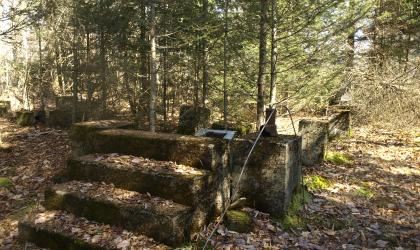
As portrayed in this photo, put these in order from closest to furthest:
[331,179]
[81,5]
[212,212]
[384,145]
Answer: [212,212] → [331,179] → [384,145] → [81,5]

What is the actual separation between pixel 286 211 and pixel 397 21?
14.1 m

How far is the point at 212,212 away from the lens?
5.02 metres

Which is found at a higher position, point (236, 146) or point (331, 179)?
point (236, 146)

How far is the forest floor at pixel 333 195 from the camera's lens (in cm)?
502

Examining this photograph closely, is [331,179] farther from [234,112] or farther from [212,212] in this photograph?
[234,112]

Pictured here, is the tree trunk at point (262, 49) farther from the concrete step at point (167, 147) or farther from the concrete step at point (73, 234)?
the concrete step at point (73, 234)

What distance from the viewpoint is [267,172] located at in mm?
5500

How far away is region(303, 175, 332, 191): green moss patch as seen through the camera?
738 cm

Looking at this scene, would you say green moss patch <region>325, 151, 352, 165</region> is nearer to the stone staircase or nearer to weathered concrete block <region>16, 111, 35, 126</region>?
the stone staircase

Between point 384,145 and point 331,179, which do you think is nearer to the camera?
point 331,179

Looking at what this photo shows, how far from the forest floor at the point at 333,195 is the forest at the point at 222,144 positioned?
0.03 metres

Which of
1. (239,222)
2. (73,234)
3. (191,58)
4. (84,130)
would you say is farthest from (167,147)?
(191,58)

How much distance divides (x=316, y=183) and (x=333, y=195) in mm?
577

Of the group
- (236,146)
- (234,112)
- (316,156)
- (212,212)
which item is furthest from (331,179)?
(234,112)
